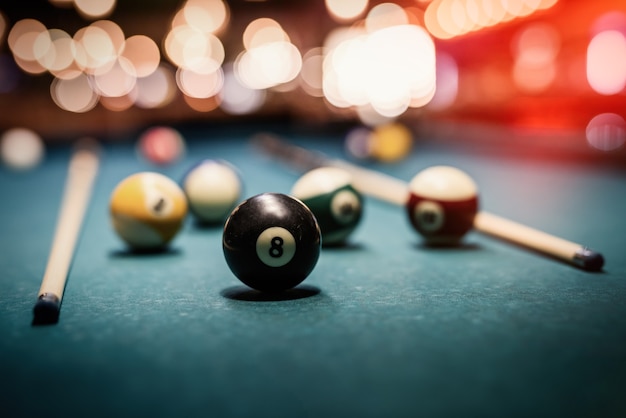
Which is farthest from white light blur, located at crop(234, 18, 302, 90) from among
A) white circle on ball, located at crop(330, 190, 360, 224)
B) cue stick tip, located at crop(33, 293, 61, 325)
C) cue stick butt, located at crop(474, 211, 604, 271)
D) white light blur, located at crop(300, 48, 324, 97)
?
cue stick tip, located at crop(33, 293, 61, 325)

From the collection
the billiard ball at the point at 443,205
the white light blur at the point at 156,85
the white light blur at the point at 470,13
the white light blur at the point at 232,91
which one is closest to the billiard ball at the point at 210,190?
the billiard ball at the point at 443,205

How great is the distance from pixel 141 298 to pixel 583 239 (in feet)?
9.98

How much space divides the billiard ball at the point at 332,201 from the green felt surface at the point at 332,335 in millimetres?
162

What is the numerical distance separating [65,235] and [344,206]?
6.26 ft

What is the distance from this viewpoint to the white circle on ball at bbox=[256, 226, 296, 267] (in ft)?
11.0

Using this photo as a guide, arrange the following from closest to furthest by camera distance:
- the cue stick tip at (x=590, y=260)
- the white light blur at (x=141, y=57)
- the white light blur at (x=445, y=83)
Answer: the cue stick tip at (x=590, y=260) < the white light blur at (x=445, y=83) < the white light blur at (x=141, y=57)

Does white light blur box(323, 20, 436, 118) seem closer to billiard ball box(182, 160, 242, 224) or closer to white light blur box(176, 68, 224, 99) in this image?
white light blur box(176, 68, 224, 99)

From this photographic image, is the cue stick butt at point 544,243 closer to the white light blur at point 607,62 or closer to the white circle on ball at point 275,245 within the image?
the white circle on ball at point 275,245

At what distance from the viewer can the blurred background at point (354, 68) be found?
1083 centimetres

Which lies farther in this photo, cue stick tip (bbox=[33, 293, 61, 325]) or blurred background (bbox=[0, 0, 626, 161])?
blurred background (bbox=[0, 0, 626, 161])

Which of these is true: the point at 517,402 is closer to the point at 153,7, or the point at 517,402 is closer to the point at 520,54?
the point at 520,54

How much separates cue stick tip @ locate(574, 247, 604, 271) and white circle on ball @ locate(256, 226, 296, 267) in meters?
1.69

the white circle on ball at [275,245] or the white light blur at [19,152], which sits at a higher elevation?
the white circle on ball at [275,245]

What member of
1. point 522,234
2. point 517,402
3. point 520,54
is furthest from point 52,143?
point 517,402
